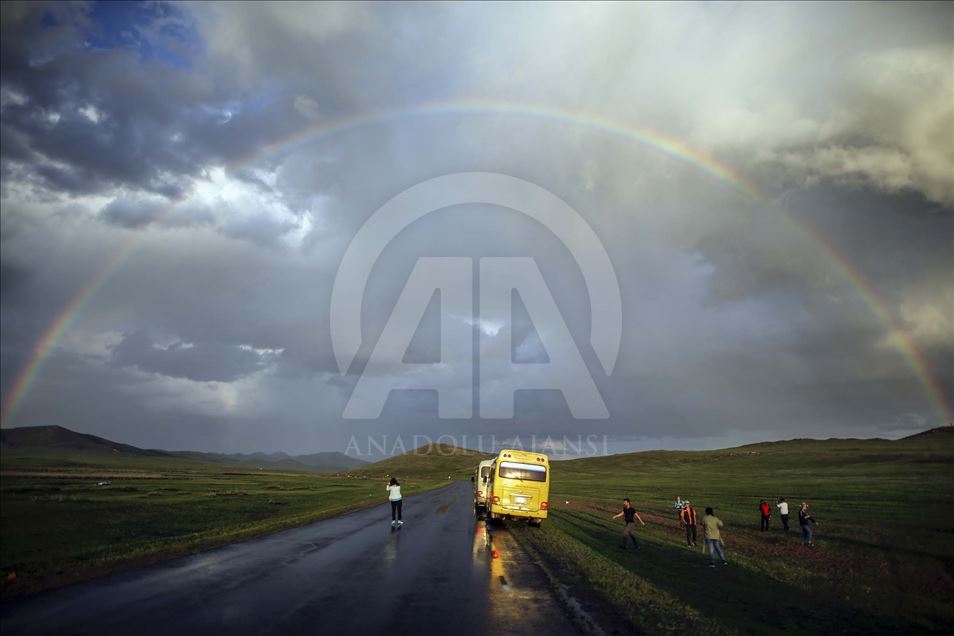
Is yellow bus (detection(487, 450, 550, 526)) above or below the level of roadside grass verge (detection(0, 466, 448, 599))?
above

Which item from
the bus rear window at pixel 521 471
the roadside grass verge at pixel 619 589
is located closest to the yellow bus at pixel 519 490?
the bus rear window at pixel 521 471

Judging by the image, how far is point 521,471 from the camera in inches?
1250

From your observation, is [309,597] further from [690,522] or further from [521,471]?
[521,471]

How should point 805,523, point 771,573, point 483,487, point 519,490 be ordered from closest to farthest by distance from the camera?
1. point 771,573
2. point 805,523
3. point 519,490
4. point 483,487

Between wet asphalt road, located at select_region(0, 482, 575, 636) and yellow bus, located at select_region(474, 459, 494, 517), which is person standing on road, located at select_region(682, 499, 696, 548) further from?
yellow bus, located at select_region(474, 459, 494, 517)

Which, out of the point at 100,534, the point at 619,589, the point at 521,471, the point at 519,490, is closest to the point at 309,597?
the point at 619,589

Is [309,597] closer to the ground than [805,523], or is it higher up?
higher up

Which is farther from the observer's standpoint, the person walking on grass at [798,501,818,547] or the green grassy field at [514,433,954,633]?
the person walking on grass at [798,501,818,547]

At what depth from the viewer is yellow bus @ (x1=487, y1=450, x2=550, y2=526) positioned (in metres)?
30.6

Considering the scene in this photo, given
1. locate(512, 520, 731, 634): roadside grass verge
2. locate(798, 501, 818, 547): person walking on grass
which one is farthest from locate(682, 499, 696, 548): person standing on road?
locate(512, 520, 731, 634): roadside grass verge

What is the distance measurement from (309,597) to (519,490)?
19896 millimetres

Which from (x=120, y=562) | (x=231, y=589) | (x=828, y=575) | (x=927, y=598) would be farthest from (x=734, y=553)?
(x=120, y=562)

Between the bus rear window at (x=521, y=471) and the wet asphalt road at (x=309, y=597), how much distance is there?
35.8 feet

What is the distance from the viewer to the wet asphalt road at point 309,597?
10070 mm
